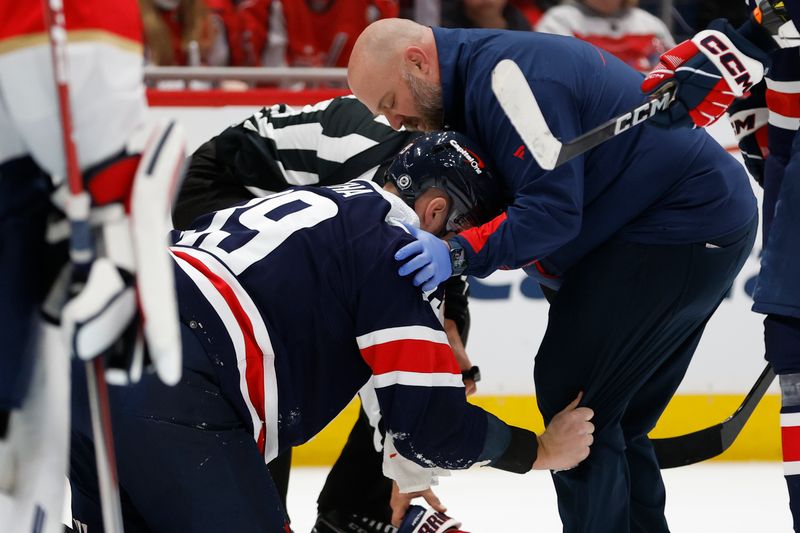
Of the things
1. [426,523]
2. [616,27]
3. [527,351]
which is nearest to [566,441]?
[426,523]

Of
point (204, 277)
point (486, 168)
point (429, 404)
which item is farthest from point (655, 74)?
point (204, 277)

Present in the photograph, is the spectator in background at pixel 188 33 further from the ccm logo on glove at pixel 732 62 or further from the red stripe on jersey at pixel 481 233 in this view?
the ccm logo on glove at pixel 732 62

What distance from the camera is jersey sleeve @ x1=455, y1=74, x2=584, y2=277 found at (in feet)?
6.28

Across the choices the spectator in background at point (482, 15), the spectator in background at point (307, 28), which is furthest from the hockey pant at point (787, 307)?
the spectator in background at point (307, 28)

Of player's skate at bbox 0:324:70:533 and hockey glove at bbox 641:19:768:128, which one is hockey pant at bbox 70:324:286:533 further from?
hockey glove at bbox 641:19:768:128

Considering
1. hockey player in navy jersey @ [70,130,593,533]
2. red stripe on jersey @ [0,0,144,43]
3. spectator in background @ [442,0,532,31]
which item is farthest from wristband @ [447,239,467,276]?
spectator in background @ [442,0,532,31]

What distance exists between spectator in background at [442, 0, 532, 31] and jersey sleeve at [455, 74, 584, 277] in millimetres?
2137

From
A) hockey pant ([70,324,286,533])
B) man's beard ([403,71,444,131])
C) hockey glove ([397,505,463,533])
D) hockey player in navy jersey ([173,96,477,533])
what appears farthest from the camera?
hockey player in navy jersey ([173,96,477,533])

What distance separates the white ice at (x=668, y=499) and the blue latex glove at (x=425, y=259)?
1190 mm

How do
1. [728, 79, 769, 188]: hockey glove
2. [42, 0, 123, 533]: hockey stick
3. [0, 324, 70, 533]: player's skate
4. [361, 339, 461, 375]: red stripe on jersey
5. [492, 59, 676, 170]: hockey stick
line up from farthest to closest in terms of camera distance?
[728, 79, 769, 188]: hockey glove, [492, 59, 676, 170]: hockey stick, [361, 339, 461, 375]: red stripe on jersey, [0, 324, 70, 533]: player's skate, [42, 0, 123, 533]: hockey stick

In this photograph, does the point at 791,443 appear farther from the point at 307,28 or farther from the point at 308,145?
the point at 307,28

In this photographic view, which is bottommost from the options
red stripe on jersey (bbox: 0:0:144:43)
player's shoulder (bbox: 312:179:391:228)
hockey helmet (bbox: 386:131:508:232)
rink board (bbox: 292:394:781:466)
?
rink board (bbox: 292:394:781:466)

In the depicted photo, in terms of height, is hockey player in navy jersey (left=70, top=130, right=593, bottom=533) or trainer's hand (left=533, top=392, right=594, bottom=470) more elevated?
hockey player in navy jersey (left=70, top=130, right=593, bottom=533)

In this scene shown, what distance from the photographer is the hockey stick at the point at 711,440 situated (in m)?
2.46
